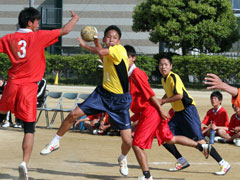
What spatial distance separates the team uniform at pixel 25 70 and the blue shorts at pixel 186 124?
2.67 metres

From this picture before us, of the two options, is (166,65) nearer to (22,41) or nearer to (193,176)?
(193,176)

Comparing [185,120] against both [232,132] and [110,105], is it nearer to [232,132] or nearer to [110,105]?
→ [110,105]

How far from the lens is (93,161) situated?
8711 mm

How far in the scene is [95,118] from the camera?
12875mm

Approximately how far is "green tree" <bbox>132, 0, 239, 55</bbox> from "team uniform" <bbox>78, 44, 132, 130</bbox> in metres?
27.1

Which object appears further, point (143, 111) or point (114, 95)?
point (143, 111)

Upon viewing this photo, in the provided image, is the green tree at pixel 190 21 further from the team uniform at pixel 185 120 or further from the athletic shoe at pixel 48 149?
the athletic shoe at pixel 48 149

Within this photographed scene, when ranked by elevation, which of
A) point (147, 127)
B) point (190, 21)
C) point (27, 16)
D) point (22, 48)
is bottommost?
point (147, 127)

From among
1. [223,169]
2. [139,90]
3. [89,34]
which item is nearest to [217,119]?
[223,169]

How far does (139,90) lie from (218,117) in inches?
193

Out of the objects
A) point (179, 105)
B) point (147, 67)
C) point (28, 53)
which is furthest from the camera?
point (147, 67)

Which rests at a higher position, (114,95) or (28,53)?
(28,53)

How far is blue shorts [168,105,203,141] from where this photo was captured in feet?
27.9

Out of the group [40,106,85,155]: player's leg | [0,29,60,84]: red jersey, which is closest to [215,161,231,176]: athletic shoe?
[40,106,85,155]: player's leg
